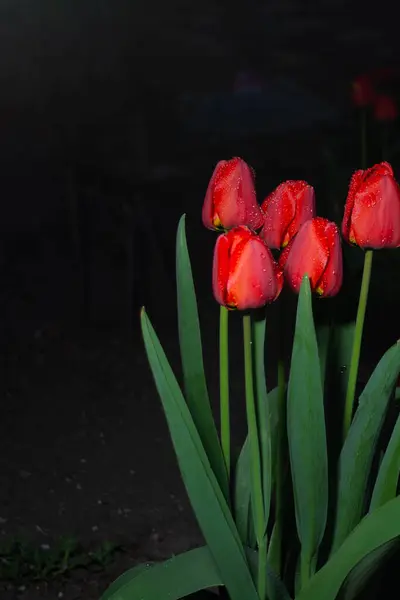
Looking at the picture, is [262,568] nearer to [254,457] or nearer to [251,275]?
[254,457]

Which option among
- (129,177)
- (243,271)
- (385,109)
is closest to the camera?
(243,271)

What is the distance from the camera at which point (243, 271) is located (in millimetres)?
497

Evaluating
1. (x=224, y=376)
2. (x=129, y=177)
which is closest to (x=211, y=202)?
(x=224, y=376)

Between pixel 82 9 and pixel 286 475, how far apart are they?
1.05 meters

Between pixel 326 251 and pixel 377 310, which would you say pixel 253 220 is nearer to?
pixel 326 251

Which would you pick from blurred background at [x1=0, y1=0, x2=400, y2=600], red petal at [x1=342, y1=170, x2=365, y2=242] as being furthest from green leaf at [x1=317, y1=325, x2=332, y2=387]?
blurred background at [x1=0, y1=0, x2=400, y2=600]

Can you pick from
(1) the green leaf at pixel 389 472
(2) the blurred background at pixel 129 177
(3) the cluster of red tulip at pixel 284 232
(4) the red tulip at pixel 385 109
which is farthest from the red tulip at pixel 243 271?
(4) the red tulip at pixel 385 109

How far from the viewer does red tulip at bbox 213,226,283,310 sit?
50 cm

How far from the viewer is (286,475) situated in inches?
27.3

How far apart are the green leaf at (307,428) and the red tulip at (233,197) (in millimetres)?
84

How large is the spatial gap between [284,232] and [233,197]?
1.8 inches

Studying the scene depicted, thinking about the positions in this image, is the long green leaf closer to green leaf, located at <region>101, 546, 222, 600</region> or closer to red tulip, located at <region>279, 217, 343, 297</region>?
green leaf, located at <region>101, 546, 222, 600</region>

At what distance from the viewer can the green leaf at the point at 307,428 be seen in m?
0.52

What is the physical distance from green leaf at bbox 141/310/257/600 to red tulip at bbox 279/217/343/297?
0.09 meters
